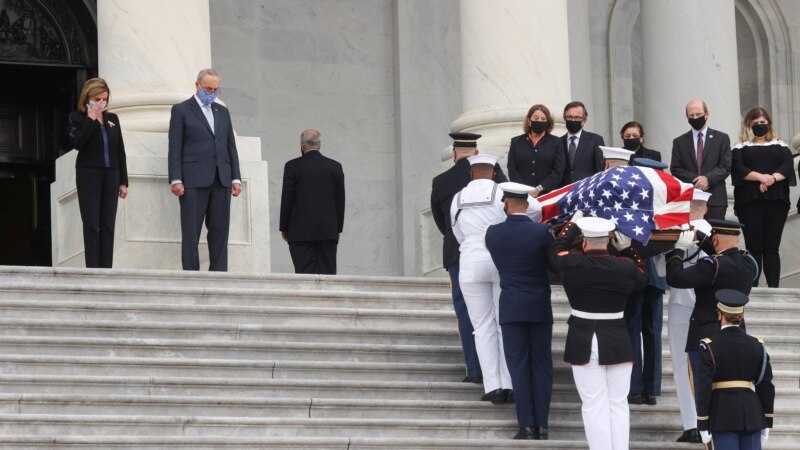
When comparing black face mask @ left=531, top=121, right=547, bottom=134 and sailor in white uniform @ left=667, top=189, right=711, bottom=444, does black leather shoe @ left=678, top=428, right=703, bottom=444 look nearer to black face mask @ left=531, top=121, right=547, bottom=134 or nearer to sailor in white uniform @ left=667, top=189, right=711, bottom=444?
sailor in white uniform @ left=667, top=189, right=711, bottom=444

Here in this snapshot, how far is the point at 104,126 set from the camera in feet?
52.3

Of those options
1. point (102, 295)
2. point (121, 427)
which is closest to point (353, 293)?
point (102, 295)

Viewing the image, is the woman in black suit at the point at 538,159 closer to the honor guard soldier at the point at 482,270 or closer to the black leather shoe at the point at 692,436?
the honor guard soldier at the point at 482,270

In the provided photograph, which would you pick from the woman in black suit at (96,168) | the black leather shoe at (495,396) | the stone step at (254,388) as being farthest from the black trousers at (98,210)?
the black leather shoe at (495,396)

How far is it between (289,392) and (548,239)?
2273 mm

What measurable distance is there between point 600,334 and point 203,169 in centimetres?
507

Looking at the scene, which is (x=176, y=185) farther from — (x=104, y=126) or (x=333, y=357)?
(x=333, y=357)

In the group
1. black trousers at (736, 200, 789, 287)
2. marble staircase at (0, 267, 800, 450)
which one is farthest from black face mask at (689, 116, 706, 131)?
marble staircase at (0, 267, 800, 450)

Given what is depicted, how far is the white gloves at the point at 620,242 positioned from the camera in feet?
44.2

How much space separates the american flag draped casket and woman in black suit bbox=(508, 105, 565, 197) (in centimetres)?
202

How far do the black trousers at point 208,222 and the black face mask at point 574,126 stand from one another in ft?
10.5

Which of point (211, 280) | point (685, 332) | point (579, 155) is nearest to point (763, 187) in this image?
point (579, 155)

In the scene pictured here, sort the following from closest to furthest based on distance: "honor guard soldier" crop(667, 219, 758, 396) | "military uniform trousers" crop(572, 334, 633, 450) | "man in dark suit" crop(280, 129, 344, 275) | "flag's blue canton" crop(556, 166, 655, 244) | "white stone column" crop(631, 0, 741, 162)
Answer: "military uniform trousers" crop(572, 334, 633, 450) < "honor guard soldier" crop(667, 219, 758, 396) < "flag's blue canton" crop(556, 166, 655, 244) < "man in dark suit" crop(280, 129, 344, 275) < "white stone column" crop(631, 0, 741, 162)

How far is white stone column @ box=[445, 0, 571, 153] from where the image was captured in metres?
18.8
